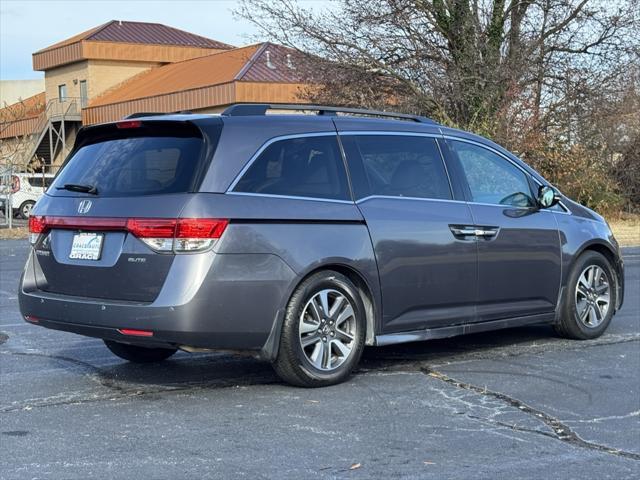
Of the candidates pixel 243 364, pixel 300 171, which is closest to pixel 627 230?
pixel 243 364

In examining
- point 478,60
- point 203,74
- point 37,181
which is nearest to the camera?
point 478,60

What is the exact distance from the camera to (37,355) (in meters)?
7.74

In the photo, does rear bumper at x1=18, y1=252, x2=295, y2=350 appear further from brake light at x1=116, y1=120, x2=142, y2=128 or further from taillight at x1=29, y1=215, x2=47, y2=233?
brake light at x1=116, y1=120, x2=142, y2=128

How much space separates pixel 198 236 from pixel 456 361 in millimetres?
2583

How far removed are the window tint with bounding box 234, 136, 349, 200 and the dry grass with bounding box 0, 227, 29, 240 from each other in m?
18.6

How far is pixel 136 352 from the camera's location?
7.38 m

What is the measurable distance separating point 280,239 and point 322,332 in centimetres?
69

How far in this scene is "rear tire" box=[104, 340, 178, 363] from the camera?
7344 millimetres

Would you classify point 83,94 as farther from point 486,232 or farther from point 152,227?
point 152,227

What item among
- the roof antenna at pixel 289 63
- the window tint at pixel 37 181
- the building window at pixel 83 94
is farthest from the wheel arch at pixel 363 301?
the building window at pixel 83 94

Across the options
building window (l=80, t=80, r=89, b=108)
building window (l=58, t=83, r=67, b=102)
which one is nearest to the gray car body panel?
building window (l=80, t=80, r=89, b=108)

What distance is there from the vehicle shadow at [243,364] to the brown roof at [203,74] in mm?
25951

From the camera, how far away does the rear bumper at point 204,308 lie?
5.91m

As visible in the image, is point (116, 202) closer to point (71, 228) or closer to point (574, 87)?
point (71, 228)
